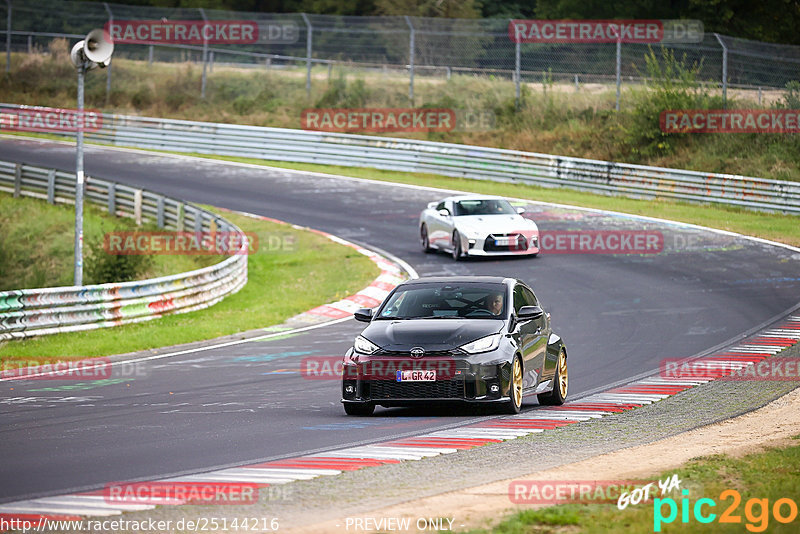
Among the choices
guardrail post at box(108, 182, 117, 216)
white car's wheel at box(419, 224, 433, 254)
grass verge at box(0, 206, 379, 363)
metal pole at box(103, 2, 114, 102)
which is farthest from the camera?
metal pole at box(103, 2, 114, 102)

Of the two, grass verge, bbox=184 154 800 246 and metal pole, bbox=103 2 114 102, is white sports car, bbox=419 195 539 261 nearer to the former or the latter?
grass verge, bbox=184 154 800 246

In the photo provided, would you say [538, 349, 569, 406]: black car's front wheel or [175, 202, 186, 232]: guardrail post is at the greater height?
[538, 349, 569, 406]: black car's front wheel

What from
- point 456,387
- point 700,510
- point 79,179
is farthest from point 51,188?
point 700,510

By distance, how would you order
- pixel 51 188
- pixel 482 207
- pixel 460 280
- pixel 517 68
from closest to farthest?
pixel 460 280 → pixel 482 207 → pixel 51 188 → pixel 517 68

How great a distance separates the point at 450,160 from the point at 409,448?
31.1 m

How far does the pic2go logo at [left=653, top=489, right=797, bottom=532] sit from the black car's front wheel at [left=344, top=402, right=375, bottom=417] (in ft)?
16.2

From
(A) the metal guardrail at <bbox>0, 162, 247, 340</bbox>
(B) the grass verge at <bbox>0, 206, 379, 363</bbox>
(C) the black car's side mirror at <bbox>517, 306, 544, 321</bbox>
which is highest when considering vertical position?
(C) the black car's side mirror at <bbox>517, 306, 544, 321</bbox>

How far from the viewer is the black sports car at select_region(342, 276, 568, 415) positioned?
11375mm

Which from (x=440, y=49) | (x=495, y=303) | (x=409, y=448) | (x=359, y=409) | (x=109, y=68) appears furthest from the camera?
(x=109, y=68)

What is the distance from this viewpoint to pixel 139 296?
2048cm

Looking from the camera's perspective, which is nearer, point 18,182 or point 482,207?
point 482,207

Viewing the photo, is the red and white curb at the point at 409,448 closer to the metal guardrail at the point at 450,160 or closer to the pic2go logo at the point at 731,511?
the pic2go logo at the point at 731,511

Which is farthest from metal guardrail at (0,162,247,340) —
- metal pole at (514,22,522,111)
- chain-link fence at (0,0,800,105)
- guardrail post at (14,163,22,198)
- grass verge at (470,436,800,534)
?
metal pole at (514,22,522,111)

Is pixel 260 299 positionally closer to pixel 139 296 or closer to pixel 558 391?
pixel 139 296
